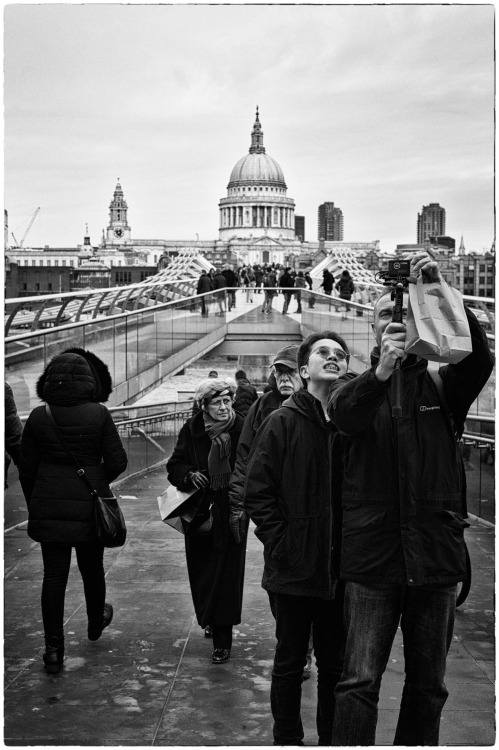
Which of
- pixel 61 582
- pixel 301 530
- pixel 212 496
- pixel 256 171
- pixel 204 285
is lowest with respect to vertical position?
pixel 61 582

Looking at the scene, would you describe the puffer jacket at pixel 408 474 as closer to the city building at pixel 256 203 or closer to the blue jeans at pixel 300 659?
the blue jeans at pixel 300 659

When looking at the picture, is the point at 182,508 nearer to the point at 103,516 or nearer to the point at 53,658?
the point at 103,516

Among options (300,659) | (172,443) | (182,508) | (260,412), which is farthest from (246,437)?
(172,443)

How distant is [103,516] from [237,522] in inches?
28.2

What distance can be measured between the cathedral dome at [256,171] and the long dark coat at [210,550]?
17569cm

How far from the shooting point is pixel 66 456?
6188 mm

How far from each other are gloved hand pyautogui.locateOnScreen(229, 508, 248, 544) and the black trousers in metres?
0.74

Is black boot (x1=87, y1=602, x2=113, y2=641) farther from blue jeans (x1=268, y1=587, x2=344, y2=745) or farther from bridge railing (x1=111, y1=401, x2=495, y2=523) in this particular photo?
bridge railing (x1=111, y1=401, x2=495, y2=523)

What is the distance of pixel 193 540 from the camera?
6.43 metres

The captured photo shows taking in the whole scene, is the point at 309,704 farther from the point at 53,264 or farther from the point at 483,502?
the point at 53,264

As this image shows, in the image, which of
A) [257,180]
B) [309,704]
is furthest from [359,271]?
[257,180]

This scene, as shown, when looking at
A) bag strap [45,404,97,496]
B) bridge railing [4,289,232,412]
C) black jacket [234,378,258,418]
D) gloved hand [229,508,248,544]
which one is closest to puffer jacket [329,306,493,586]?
gloved hand [229,508,248,544]

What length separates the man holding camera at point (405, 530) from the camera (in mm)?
4215

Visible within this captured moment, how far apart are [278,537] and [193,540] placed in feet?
6.06
